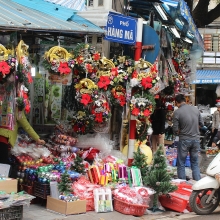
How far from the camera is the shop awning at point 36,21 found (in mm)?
7238

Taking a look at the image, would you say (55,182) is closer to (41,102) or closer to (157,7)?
(41,102)

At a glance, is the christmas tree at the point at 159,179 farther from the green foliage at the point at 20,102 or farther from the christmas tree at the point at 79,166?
the green foliage at the point at 20,102

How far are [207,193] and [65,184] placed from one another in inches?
93.5

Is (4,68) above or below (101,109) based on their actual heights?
above

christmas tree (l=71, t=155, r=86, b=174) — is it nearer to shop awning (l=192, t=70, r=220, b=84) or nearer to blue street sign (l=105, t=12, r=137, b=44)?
blue street sign (l=105, t=12, r=137, b=44)

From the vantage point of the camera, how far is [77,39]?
30.6 feet

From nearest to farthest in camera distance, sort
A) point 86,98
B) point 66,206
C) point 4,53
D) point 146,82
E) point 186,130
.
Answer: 1. point 4,53
2. point 66,206
3. point 86,98
4. point 146,82
5. point 186,130

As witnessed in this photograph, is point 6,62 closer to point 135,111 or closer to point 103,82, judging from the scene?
point 103,82

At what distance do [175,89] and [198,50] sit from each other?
2.98 metres

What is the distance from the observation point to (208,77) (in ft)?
93.7

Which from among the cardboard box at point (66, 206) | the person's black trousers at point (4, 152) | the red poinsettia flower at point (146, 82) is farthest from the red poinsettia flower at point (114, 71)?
the cardboard box at point (66, 206)

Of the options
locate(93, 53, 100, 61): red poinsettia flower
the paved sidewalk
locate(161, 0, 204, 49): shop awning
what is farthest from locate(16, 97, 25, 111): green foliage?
locate(161, 0, 204, 49): shop awning

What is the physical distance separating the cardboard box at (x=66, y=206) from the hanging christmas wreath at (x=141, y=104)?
6.99 feet

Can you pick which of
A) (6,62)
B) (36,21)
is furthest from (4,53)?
(36,21)
